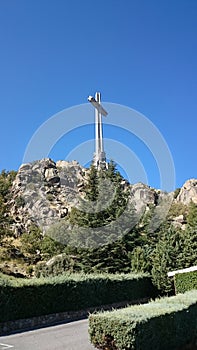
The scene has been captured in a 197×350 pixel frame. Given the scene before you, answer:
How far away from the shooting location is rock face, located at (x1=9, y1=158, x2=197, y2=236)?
189ft

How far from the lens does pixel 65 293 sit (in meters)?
16.5

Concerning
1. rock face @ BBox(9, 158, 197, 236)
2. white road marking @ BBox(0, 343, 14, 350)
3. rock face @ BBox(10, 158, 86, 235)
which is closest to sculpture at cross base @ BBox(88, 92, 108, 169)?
rock face @ BBox(9, 158, 197, 236)

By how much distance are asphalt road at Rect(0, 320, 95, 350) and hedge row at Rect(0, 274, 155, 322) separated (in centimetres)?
121

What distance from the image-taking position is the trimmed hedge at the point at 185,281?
19734mm

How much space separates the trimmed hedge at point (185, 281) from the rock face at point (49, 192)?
104 ft

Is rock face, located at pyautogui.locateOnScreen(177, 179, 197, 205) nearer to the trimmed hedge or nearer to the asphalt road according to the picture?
the trimmed hedge

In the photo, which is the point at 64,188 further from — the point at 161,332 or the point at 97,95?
the point at 161,332

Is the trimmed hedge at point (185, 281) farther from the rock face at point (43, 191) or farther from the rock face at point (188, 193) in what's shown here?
the rock face at point (188, 193)

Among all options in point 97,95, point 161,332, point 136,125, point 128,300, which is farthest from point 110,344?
point 97,95

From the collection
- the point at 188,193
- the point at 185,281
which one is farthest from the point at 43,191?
the point at 185,281

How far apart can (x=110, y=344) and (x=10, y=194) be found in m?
60.3

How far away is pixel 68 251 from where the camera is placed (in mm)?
30812

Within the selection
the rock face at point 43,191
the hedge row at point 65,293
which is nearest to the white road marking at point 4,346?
the hedge row at point 65,293

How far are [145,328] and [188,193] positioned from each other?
67.1m
